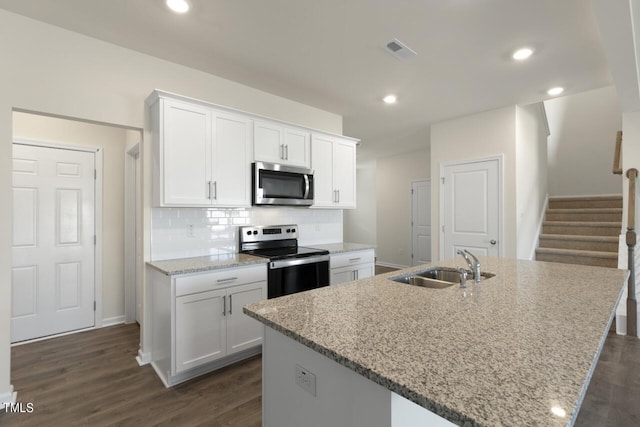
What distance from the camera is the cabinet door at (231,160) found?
2.83 m

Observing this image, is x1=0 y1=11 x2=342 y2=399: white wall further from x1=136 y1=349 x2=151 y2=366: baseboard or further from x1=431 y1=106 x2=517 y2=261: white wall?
x1=431 y1=106 x2=517 y2=261: white wall

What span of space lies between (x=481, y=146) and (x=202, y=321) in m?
3.91

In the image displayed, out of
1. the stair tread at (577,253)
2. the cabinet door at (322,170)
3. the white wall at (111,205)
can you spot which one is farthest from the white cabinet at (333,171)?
the stair tread at (577,253)

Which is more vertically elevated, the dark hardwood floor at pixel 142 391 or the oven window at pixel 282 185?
the oven window at pixel 282 185

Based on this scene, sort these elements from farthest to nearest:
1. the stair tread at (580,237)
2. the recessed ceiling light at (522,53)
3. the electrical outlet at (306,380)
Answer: the stair tread at (580,237) < the recessed ceiling light at (522,53) < the electrical outlet at (306,380)

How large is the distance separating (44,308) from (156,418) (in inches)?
85.8

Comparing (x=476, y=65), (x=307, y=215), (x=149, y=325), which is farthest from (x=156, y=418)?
(x=476, y=65)

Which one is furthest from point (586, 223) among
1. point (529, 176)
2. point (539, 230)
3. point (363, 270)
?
point (363, 270)

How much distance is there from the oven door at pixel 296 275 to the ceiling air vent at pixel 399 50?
6.51 ft

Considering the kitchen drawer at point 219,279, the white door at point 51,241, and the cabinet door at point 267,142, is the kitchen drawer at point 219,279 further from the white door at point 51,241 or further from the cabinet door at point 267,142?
the white door at point 51,241

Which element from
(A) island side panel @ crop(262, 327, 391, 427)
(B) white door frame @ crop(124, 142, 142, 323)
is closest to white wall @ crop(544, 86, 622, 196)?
(A) island side panel @ crop(262, 327, 391, 427)

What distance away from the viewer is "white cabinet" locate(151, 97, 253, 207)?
2531 millimetres

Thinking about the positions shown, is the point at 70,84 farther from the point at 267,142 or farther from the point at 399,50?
the point at 399,50

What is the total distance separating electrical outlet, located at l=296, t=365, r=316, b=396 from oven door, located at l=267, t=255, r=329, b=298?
1605mm
